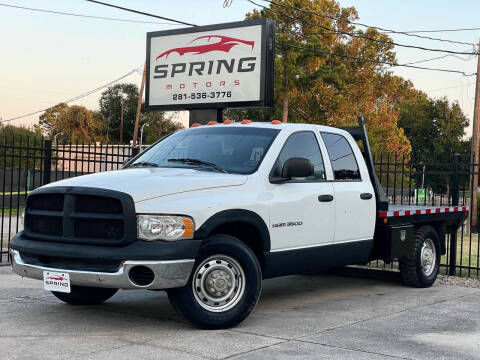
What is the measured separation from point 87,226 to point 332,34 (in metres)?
44.5

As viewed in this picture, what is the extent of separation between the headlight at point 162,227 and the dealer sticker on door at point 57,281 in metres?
0.79

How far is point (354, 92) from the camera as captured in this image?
170 ft

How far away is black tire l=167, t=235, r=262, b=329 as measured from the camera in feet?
21.1

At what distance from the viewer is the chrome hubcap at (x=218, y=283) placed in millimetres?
6520

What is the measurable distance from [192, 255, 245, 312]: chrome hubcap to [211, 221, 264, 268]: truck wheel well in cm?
36

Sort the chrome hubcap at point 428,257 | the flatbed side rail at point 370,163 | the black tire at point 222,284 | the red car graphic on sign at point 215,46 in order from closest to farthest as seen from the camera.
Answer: the black tire at point 222,284 < the flatbed side rail at point 370,163 < the chrome hubcap at point 428,257 < the red car graphic on sign at point 215,46

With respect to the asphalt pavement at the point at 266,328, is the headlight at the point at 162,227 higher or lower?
higher

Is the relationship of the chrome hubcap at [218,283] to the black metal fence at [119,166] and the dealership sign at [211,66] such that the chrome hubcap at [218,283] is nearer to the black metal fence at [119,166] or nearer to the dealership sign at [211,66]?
the black metal fence at [119,166]

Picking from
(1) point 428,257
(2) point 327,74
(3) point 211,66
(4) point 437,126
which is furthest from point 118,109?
(1) point 428,257

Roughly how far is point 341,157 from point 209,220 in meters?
2.60

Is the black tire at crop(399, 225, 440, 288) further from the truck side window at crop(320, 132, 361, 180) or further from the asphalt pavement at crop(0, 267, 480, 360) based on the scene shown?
the truck side window at crop(320, 132, 361, 180)

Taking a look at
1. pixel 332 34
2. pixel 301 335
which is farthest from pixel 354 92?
pixel 301 335

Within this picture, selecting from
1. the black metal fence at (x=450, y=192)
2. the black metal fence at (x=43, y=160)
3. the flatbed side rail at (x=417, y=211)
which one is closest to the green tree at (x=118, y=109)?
the black metal fence at (x=450, y=192)

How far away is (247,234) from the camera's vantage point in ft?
23.5
